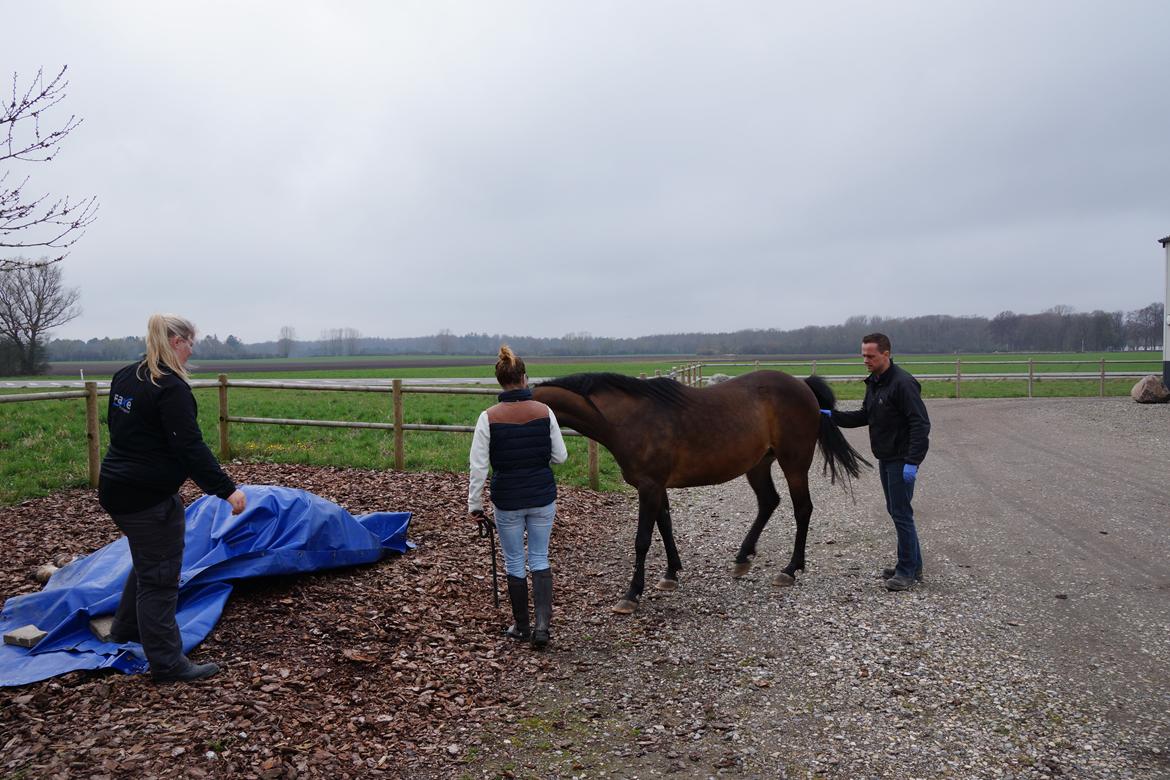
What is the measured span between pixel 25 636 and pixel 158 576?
97 centimetres

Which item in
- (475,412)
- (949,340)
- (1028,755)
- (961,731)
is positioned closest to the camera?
(1028,755)

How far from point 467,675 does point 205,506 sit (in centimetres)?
230

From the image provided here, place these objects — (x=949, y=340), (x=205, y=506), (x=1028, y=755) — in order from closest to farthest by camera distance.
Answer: (x=1028, y=755) → (x=205, y=506) → (x=949, y=340)

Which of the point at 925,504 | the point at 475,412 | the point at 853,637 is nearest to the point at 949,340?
the point at 475,412

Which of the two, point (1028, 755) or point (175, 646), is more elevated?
point (175, 646)

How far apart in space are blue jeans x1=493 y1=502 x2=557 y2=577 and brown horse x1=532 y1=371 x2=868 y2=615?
0.92 meters

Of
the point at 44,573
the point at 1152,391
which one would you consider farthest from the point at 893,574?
the point at 1152,391

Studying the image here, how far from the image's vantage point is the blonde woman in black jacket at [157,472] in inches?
135

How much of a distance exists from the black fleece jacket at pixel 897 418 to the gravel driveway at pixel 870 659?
1050mm

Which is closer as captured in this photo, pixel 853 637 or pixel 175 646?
pixel 175 646

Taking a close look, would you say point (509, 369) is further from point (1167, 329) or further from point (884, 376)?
point (1167, 329)

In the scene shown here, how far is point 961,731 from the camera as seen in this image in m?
3.41

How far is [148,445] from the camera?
3463mm

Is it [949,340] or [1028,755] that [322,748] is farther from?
[949,340]
